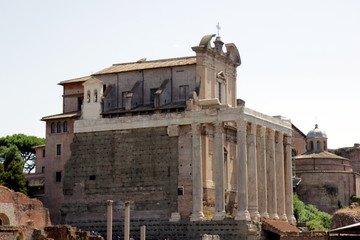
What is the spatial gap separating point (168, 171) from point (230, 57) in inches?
467

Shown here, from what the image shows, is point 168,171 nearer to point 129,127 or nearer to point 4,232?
point 129,127

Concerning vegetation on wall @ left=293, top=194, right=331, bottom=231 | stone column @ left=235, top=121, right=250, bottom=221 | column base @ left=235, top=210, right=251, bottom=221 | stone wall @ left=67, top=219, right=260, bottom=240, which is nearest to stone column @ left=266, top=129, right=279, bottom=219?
stone column @ left=235, top=121, right=250, bottom=221

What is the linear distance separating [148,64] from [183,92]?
179 inches

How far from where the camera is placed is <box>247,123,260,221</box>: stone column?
62781 millimetres

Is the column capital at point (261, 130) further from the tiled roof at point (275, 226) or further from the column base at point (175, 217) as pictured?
the column base at point (175, 217)

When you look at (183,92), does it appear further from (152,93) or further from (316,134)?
(316,134)

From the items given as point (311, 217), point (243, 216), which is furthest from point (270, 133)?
point (311, 217)

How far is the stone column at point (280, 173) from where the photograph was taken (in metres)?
68.1

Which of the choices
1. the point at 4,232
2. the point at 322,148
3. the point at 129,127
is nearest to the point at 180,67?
the point at 129,127

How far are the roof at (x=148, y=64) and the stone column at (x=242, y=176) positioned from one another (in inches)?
298

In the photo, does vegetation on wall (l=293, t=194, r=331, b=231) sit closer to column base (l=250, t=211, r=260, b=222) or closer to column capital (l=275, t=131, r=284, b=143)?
column capital (l=275, t=131, r=284, b=143)

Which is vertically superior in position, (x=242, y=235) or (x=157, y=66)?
(x=157, y=66)

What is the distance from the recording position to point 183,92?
66625 millimetres

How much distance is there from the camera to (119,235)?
2534 inches
